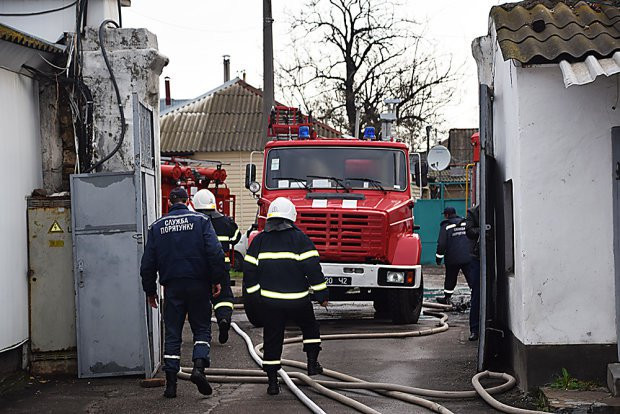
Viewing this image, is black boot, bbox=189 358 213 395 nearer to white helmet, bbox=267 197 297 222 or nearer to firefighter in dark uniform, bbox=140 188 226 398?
firefighter in dark uniform, bbox=140 188 226 398

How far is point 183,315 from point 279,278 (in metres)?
0.95

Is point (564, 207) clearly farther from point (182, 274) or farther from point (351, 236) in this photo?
point (351, 236)

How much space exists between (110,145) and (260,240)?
95.9 inches

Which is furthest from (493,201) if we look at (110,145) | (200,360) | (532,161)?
(110,145)

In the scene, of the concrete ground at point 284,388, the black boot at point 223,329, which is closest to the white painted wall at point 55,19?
the black boot at point 223,329

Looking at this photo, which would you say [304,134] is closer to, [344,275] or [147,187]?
[344,275]

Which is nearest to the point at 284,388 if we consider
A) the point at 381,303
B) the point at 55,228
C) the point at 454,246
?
the point at 55,228

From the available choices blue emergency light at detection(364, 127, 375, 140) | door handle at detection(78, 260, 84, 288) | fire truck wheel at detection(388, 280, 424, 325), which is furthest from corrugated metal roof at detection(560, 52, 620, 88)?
blue emergency light at detection(364, 127, 375, 140)

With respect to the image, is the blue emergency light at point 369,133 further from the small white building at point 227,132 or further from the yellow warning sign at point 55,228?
the small white building at point 227,132

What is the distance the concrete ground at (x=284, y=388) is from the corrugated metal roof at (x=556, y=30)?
2887 millimetres

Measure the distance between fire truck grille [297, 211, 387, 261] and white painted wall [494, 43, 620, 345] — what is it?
210 inches

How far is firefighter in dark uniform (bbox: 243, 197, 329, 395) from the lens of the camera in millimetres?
Answer: 9273

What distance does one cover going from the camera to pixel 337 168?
14836mm

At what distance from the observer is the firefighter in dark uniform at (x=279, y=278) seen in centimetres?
927
